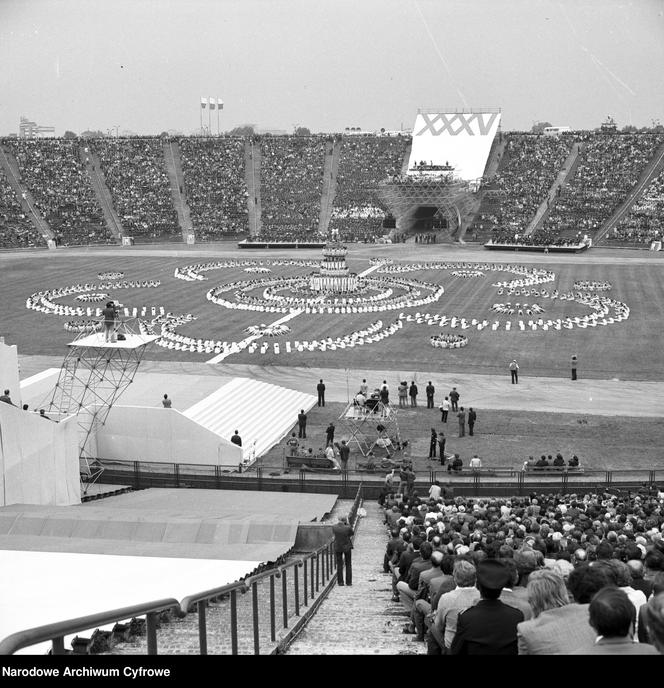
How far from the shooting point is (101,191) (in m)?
101

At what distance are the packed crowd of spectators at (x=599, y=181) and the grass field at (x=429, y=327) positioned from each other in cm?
1787

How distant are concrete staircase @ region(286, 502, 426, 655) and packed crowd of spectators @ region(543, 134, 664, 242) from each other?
76.1m

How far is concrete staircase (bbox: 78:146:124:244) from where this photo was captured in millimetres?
94625

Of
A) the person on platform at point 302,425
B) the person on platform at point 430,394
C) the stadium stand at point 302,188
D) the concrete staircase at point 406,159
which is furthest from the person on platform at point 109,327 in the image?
the concrete staircase at point 406,159

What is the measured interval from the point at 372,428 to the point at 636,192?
71754 millimetres

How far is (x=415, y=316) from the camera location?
48.5 m

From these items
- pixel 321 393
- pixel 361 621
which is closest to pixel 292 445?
pixel 321 393

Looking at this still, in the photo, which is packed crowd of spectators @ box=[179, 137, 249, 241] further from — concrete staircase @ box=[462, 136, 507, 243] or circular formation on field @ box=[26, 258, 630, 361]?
circular formation on field @ box=[26, 258, 630, 361]

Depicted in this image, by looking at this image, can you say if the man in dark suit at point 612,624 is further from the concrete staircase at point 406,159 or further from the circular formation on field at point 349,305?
the concrete staircase at point 406,159

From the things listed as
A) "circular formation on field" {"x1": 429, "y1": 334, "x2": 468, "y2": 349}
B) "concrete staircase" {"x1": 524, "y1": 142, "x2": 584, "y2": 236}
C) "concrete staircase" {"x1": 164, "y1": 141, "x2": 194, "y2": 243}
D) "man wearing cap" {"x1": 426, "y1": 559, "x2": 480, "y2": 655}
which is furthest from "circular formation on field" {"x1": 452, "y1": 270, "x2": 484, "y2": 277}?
"man wearing cap" {"x1": 426, "y1": 559, "x2": 480, "y2": 655}

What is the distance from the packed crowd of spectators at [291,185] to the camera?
95.0 metres
